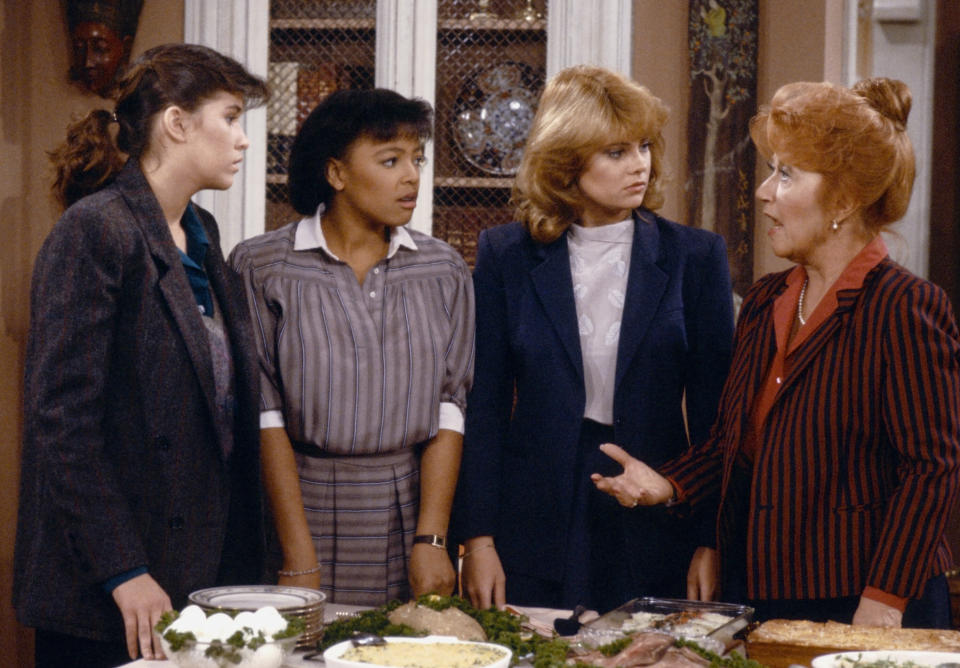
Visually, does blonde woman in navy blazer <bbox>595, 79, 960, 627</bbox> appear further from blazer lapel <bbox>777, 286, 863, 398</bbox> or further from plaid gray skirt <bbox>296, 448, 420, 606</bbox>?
plaid gray skirt <bbox>296, 448, 420, 606</bbox>

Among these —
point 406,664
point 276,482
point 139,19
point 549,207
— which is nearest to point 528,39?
point 139,19

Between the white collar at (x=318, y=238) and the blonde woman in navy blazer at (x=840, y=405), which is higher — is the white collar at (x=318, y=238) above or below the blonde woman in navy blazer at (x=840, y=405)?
above

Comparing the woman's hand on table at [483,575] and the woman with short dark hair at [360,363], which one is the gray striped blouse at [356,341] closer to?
the woman with short dark hair at [360,363]

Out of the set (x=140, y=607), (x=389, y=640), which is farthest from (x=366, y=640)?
(x=140, y=607)

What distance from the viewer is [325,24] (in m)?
4.14

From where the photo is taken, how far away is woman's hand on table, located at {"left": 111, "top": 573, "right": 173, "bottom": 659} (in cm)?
181

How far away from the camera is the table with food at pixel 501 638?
1.50 meters

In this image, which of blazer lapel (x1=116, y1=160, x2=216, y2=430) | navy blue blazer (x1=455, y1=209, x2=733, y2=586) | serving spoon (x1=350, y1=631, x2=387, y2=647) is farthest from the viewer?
navy blue blazer (x1=455, y1=209, x2=733, y2=586)

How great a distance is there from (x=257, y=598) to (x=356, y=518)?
2.04ft

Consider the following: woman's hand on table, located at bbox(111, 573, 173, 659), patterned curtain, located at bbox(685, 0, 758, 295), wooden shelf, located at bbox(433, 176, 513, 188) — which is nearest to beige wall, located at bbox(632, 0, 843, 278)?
patterned curtain, located at bbox(685, 0, 758, 295)

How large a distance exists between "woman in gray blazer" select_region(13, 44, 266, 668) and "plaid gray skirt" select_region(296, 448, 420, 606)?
171 mm

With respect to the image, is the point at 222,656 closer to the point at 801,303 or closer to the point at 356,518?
the point at 356,518

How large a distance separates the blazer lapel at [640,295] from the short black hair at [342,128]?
1.70ft

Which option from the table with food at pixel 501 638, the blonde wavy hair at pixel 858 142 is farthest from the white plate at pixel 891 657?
the blonde wavy hair at pixel 858 142
